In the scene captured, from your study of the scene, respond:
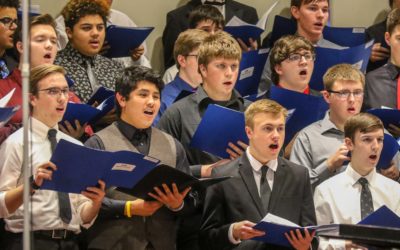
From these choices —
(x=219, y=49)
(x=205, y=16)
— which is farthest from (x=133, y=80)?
(x=205, y=16)

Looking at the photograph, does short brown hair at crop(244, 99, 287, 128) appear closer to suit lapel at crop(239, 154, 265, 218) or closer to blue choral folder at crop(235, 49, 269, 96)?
suit lapel at crop(239, 154, 265, 218)

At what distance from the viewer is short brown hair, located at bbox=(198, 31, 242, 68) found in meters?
5.17

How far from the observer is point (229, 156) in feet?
15.3

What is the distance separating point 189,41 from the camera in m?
5.67

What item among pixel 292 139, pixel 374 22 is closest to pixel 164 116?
pixel 292 139

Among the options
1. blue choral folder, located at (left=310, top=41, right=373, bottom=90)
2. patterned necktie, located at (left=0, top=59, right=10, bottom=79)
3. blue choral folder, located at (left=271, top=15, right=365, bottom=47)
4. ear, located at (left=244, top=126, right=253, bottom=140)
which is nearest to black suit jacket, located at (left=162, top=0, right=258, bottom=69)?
blue choral folder, located at (left=271, top=15, right=365, bottom=47)

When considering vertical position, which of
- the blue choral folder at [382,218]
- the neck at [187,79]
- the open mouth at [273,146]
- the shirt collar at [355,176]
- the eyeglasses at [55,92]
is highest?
the eyeglasses at [55,92]

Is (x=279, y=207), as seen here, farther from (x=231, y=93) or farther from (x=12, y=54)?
(x=12, y=54)

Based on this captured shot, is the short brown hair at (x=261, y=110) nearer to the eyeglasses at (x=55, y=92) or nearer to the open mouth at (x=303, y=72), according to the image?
the eyeglasses at (x=55, y=92)

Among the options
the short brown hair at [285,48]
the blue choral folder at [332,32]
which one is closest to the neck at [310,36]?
the blue choral folder at [332,32]

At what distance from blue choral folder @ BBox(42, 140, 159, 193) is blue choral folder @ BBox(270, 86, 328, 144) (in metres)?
1.28

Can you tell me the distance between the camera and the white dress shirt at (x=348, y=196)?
4.67 m

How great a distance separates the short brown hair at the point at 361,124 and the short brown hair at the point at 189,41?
3.73ft

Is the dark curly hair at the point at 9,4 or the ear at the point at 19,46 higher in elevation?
the dark curly hair at the point at 9,4
